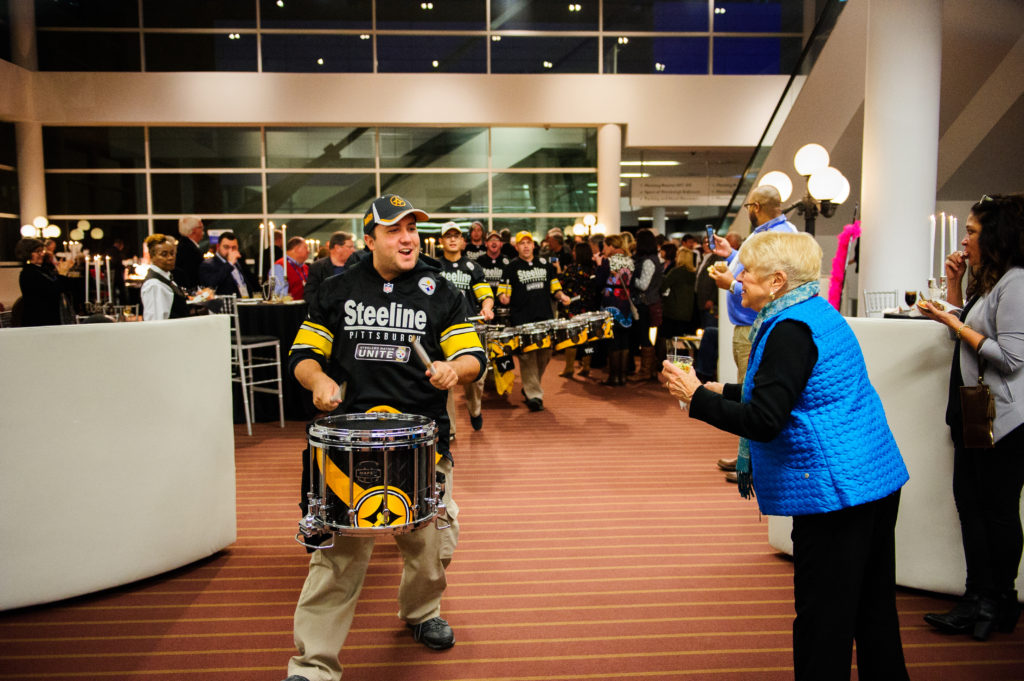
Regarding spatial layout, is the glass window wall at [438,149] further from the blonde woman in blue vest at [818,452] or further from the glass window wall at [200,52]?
the blonde woman in blue vest at [818,452]

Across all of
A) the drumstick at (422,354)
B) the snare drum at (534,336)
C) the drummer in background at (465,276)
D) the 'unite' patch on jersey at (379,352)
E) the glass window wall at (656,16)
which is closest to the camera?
the drumstick at (422,354)

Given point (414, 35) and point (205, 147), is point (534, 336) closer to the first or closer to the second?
point (414, 35)

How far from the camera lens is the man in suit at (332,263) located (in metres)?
6.68

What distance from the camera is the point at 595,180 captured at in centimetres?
1537

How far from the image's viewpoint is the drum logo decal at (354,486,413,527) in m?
2.28

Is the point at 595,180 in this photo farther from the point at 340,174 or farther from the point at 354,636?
the point at 354,636

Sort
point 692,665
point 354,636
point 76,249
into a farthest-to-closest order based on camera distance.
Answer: point 76,249
point 354,636
point 692,665

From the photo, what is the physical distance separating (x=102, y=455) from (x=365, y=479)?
1.57 m

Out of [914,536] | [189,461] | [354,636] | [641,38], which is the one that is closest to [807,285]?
[914,536]

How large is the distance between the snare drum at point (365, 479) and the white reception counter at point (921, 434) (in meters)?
2.01

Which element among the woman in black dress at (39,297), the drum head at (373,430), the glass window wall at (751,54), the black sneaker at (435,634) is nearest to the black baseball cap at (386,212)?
the drum head at (373,430)

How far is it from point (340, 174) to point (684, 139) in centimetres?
679

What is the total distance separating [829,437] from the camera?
1.96 meters

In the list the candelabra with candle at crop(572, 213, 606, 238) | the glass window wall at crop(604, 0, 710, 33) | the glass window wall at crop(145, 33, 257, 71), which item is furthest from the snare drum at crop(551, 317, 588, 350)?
the glass window wall at crop(145, 33, 257, 71)
